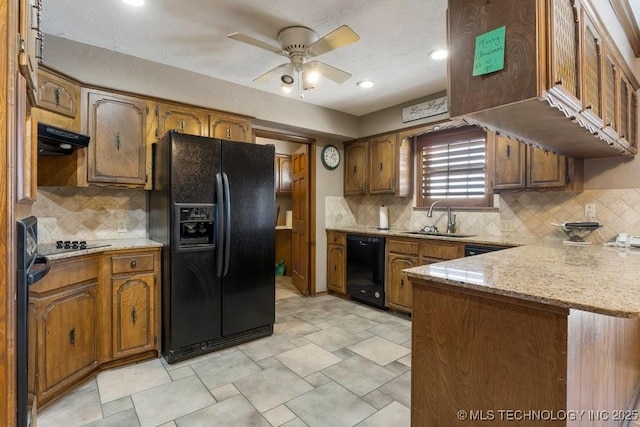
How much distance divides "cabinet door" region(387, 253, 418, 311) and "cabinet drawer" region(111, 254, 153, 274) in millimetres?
2430

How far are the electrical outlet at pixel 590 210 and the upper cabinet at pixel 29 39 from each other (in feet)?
11.6

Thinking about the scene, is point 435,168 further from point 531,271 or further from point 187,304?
point 187,304

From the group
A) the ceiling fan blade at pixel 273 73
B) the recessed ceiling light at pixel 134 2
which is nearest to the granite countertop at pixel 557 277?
the ceiling fan blade at pixel 273 73

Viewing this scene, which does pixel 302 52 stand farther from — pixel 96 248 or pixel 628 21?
pixel 628 21

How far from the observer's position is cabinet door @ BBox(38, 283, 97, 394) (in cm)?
195

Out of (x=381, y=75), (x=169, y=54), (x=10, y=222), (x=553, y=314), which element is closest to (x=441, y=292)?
(x=553, y=314)

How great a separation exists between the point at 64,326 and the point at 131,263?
0.56m

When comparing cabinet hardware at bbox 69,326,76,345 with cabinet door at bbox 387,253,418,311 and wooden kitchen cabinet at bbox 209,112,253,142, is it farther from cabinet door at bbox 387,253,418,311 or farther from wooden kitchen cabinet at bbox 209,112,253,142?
cabinet door at bbox 387,253,418,311

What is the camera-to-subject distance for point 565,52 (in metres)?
1.26

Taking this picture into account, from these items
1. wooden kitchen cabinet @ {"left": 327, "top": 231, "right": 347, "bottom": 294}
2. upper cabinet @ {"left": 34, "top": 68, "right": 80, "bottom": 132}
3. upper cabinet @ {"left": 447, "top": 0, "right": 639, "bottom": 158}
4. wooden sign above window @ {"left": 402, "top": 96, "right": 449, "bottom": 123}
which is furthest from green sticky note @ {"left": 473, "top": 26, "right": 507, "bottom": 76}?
wooden kitchen cabinet @ {"left": 327, "top": 231, "right": 347, "bottom": 294}

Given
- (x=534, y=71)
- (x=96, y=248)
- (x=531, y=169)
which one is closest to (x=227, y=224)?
(x=96, y=248)

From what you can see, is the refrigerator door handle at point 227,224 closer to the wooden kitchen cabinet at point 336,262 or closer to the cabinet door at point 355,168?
the wooden kitchen cabinet at point 336,262

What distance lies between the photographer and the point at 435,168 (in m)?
3.90

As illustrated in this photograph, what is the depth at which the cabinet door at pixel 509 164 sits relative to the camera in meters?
2.81
